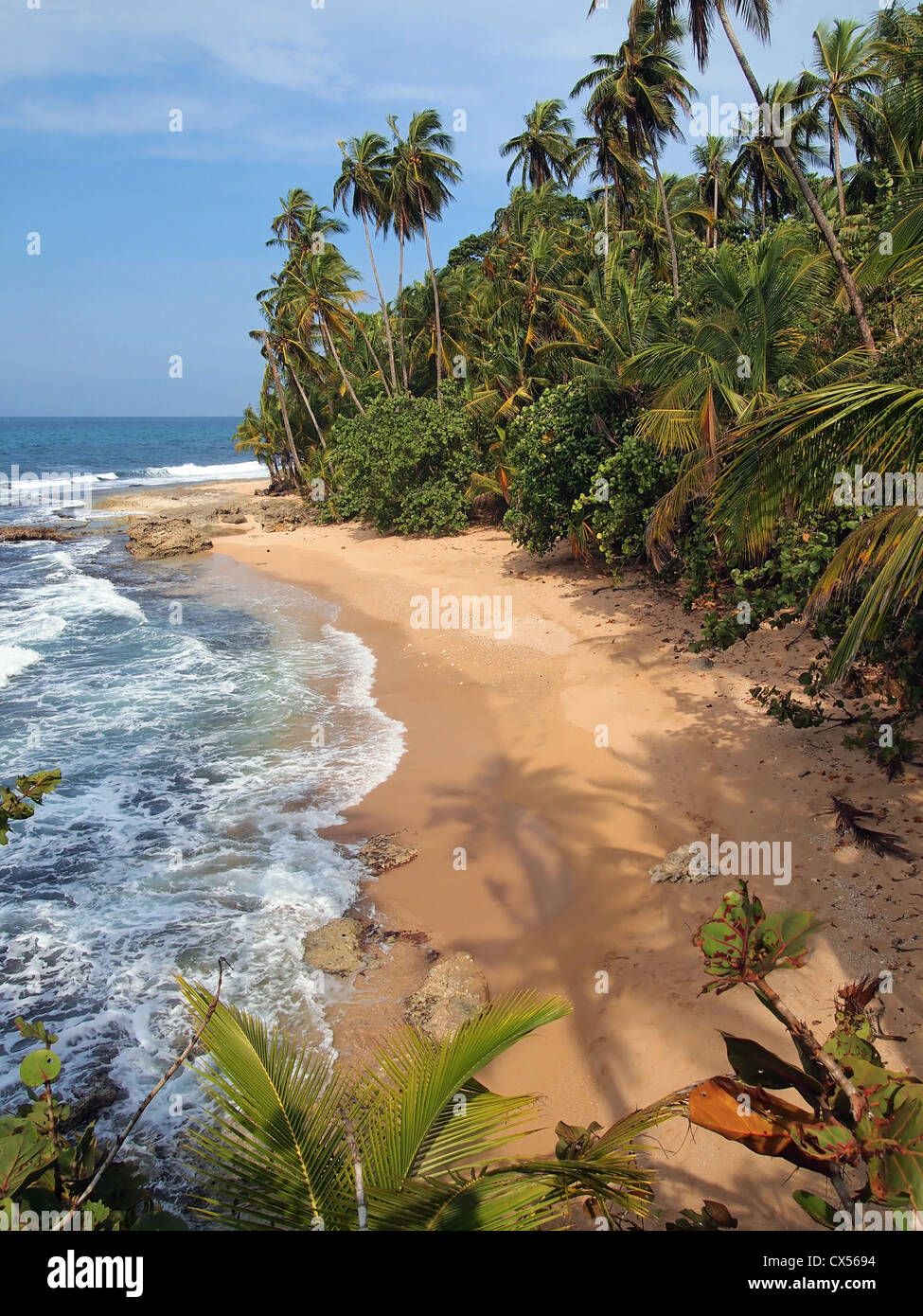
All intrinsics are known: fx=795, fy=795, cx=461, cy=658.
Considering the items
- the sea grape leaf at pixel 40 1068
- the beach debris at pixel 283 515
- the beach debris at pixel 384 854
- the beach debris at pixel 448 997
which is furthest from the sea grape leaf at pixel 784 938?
the beach debris at pixel 283 515

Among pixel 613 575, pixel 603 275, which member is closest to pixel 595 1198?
pixel 613 575

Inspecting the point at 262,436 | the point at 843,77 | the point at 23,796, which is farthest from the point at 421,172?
the point at 23,796

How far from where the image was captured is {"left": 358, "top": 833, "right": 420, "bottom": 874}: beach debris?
910cm

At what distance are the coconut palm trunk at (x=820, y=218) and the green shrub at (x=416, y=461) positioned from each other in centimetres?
1513

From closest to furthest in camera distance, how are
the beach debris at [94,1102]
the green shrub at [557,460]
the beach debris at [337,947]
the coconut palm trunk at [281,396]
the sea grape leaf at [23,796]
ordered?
the sea grape leaf at [23,796] < the beach debris at [94,1102] < the beach debris at [337,947] < the green shrub at [557,460] < the coconut palm trunk at [281,396]

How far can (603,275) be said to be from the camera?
65.3 ft

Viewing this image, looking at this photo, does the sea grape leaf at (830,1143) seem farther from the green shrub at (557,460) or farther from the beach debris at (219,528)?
the beach debris at (219,528)

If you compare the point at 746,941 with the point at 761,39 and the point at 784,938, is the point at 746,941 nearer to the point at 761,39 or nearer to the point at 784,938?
the point at 784,938

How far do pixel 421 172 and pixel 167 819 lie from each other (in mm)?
25999

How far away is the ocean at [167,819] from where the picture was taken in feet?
23.0
